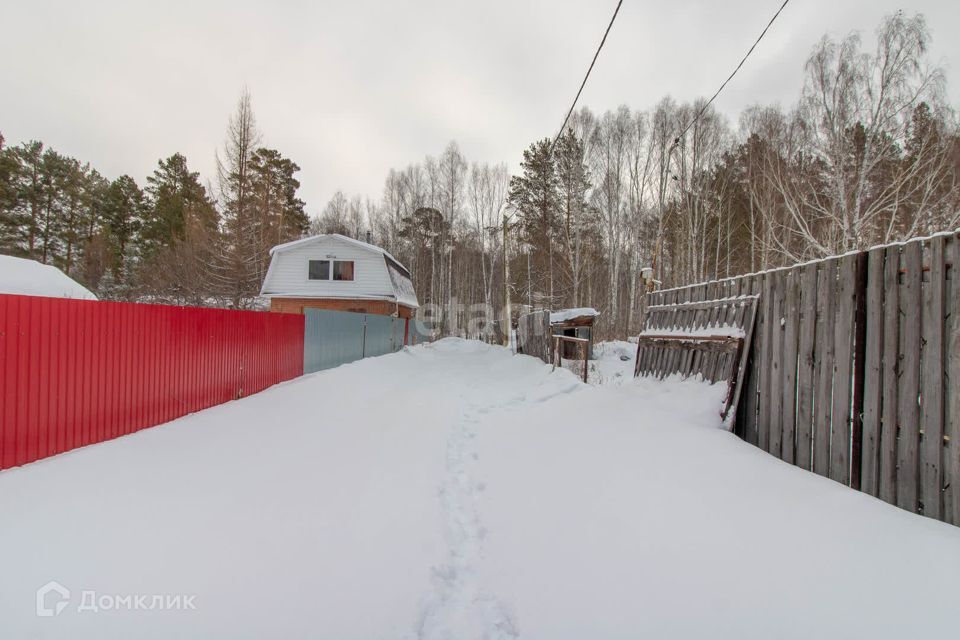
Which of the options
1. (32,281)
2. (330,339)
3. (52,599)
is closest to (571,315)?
(330,339)

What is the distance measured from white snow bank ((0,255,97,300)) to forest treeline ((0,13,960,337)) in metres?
7.86

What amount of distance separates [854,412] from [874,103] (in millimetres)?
14193

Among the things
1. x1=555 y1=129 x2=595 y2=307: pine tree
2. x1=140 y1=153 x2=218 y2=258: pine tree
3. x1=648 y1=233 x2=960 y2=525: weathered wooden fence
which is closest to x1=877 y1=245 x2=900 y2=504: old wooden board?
x1=648 y1=233 x2=960 y2=525: weathered wooden fence

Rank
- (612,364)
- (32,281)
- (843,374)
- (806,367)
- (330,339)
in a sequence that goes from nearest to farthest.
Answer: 1. (843,374)
2. (806,367)
3. (330,339)
4. (612,364)
5. (32,281)

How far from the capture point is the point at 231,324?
21.6ft

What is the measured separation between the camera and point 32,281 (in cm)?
1425

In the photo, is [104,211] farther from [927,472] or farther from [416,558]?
[927,472]

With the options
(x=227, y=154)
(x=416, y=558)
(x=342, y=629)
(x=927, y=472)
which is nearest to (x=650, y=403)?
(x=927, y=472)

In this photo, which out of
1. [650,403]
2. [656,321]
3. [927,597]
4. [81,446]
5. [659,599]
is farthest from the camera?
[656,321]

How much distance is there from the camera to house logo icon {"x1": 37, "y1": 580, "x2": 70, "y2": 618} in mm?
1849

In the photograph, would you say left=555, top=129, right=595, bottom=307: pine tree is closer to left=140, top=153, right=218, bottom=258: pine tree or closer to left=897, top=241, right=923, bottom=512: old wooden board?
Answer: left=897, top=241, right=923, bottom=512: old wooden board

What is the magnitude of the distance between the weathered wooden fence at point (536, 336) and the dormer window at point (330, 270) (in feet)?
32.5

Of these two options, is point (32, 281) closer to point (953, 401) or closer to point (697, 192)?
point (953, 401)

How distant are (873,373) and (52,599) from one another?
4.74 meters
